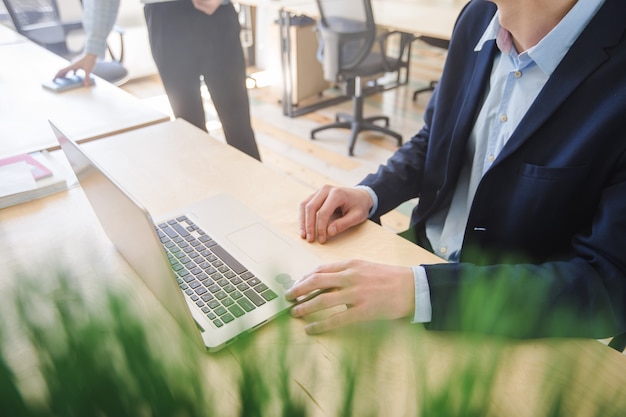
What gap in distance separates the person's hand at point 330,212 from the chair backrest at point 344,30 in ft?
6.43

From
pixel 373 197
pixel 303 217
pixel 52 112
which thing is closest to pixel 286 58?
pixel 52 112

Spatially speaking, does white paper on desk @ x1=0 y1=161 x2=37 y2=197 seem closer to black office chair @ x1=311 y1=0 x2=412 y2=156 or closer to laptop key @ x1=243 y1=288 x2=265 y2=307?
laptop key @ x1=243 y1=288 x2=265 y2=307

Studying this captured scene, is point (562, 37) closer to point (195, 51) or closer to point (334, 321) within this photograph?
point (334, 321)

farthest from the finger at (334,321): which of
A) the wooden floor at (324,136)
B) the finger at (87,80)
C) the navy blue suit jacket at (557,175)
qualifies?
the wooden floor at (324,136)

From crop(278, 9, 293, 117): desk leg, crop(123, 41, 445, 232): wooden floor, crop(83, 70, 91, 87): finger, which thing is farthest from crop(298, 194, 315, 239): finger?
crop(278, 9, 293, 117): desk leg

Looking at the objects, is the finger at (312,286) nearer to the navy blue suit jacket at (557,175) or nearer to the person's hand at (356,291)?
the person's hand at (356,291)

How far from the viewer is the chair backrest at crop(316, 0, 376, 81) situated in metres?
2.64

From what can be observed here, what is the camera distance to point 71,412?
191 mm

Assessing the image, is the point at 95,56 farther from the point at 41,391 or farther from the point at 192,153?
the point at 41,391

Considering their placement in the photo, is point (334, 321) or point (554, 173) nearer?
point (334, 321)

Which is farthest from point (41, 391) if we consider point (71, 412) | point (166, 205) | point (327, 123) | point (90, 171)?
point (327, 123)

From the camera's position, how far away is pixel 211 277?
731mm

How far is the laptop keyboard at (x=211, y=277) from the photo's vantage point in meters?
0.67

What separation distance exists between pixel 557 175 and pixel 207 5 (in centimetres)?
153
